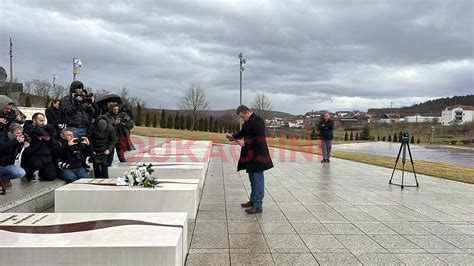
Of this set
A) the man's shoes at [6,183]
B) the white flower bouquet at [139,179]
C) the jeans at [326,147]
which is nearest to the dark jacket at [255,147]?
the white flower bouquet at [139,179]

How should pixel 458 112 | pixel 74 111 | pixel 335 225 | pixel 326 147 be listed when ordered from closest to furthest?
pixel 335 225 < pixel 74 111 < pixel 326 147 < pixel 458 112

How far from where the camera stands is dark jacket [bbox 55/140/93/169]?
7391mm

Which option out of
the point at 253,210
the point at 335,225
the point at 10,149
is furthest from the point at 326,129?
the point at 10,149

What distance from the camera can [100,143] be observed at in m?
8.08

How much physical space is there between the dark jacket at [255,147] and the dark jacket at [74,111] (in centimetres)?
405

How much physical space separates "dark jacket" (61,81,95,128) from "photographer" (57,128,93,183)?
Answer: 3.33 feet

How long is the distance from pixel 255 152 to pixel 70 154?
3.77 meters

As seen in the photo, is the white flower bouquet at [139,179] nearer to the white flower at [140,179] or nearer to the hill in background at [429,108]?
the white flower at [140,179]

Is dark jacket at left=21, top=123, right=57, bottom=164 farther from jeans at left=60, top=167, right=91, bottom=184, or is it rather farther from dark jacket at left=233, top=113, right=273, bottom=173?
dark jacket at left=233, top=113, right=273, bottom=173

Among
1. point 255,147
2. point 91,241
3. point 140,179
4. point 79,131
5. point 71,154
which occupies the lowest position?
point 91,241

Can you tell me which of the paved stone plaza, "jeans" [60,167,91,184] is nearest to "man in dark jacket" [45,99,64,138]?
"jeans" [60,167,91,184]

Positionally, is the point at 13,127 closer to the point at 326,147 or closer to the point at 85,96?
the point at 85,96

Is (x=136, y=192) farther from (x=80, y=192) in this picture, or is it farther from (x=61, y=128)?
(x=61, y=128)

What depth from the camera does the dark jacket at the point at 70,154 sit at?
739 cm
